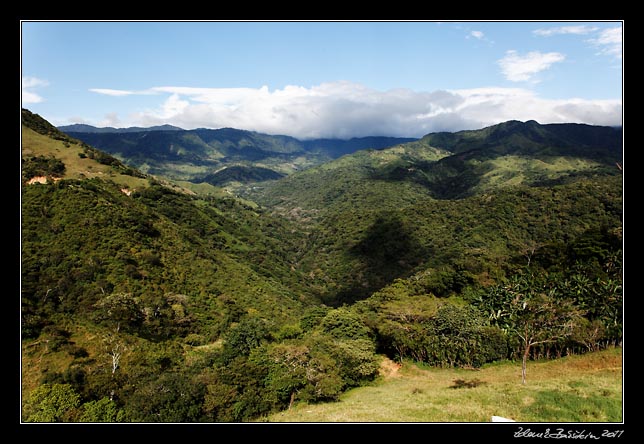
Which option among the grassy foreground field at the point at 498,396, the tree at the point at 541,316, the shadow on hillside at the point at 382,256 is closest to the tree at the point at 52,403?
the grassy foreground field at the point at 498,396

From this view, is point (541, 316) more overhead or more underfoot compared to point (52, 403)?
more overhead

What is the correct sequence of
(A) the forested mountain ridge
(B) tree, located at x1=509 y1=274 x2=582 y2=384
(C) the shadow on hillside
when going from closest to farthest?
(A) the forested mountain ridge < (B) tree, located at x1=509 y1=274 x2=582 y2=384 < (C) the shadow on hillside

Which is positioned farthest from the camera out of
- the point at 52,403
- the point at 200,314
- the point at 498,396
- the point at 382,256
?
the point at 382,256

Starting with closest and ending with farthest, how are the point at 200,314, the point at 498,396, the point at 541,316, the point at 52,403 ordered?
the point at 498,396, the point at 52,403, the point at 541,316, the point at 200,314

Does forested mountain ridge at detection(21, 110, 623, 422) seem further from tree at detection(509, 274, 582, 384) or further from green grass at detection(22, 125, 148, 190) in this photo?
green grass at detection(22, 125, 148, 190)

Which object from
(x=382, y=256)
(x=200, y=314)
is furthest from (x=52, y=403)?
(x=382, y=256)

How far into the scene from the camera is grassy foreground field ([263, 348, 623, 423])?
60.6 ft

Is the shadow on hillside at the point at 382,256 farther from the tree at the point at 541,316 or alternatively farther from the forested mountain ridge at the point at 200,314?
the tree at the point at 541,316

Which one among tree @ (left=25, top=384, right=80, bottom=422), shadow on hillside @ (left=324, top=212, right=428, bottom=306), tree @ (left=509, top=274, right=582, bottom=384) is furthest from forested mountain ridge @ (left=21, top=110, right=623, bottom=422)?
shadow on hillside @ (left=324, top=212, right=428, bottom=306)

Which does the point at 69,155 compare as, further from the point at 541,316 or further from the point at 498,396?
the point at 541,316

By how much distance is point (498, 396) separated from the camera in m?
22.9

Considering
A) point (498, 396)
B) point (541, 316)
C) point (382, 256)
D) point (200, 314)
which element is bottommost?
point (200, 314)

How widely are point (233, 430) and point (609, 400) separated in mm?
20159

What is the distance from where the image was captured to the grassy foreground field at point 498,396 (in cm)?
1848
